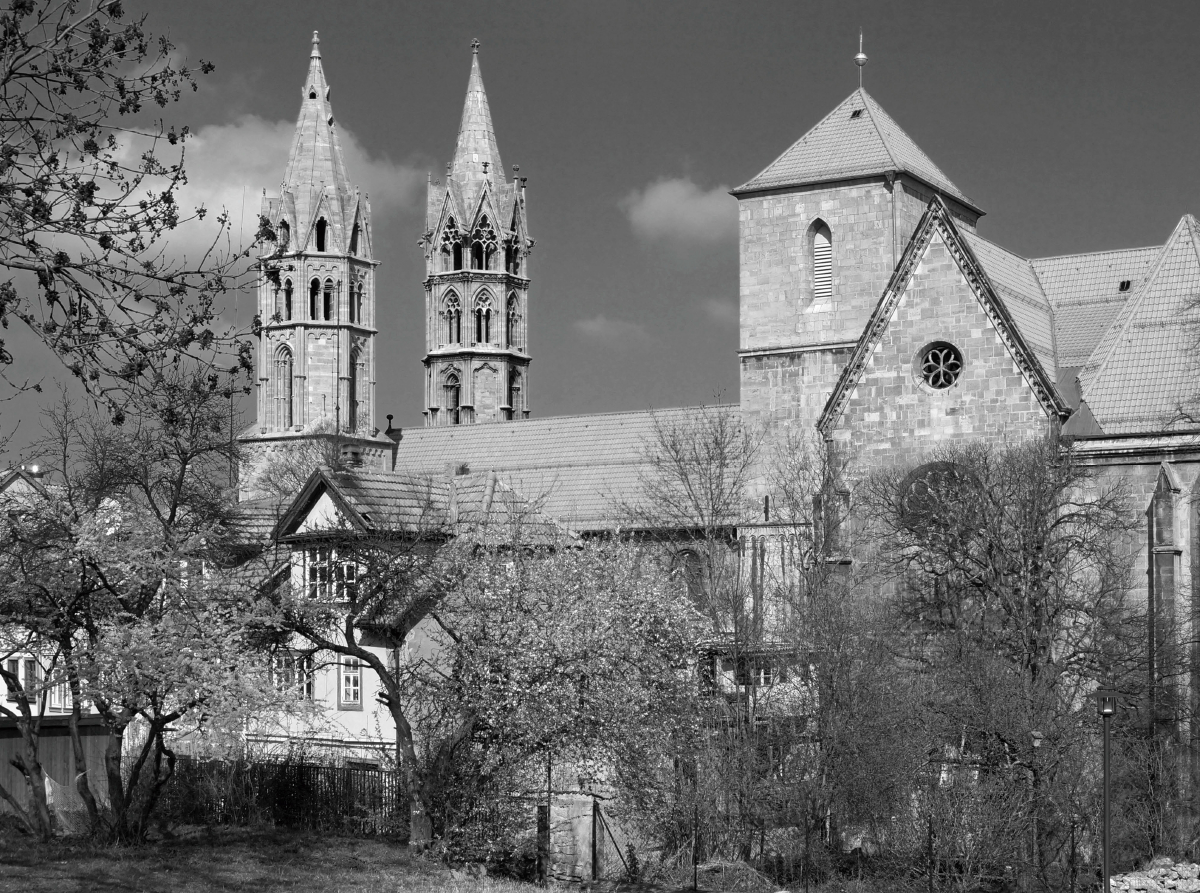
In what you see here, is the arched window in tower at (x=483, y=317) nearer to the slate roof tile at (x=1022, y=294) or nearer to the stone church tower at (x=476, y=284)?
the stone church tower at (x=476, y=284)

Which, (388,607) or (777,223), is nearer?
(388,607)

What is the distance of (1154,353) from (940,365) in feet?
15.8

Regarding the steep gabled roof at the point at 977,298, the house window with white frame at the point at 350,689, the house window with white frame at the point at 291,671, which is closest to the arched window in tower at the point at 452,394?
the steep gabled roof at the point at 977,298

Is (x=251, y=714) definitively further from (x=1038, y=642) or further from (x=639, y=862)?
(x=1038, y=642)

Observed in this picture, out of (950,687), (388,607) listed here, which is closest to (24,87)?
(388,607)

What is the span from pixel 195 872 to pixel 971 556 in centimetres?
1725

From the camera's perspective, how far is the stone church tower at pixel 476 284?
95.9m

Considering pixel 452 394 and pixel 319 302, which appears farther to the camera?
pixel 452 394

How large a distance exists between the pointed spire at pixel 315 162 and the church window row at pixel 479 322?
547 inches

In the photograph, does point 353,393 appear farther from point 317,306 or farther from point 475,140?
point 475,140

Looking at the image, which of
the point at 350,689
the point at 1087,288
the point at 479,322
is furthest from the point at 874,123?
the point at 479,322

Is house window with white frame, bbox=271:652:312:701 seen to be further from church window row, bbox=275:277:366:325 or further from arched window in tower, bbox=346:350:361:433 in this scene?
church window row, bbox=275:277:366:325

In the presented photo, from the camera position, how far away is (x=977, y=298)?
38.5 m

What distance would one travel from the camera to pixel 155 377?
489 inches
